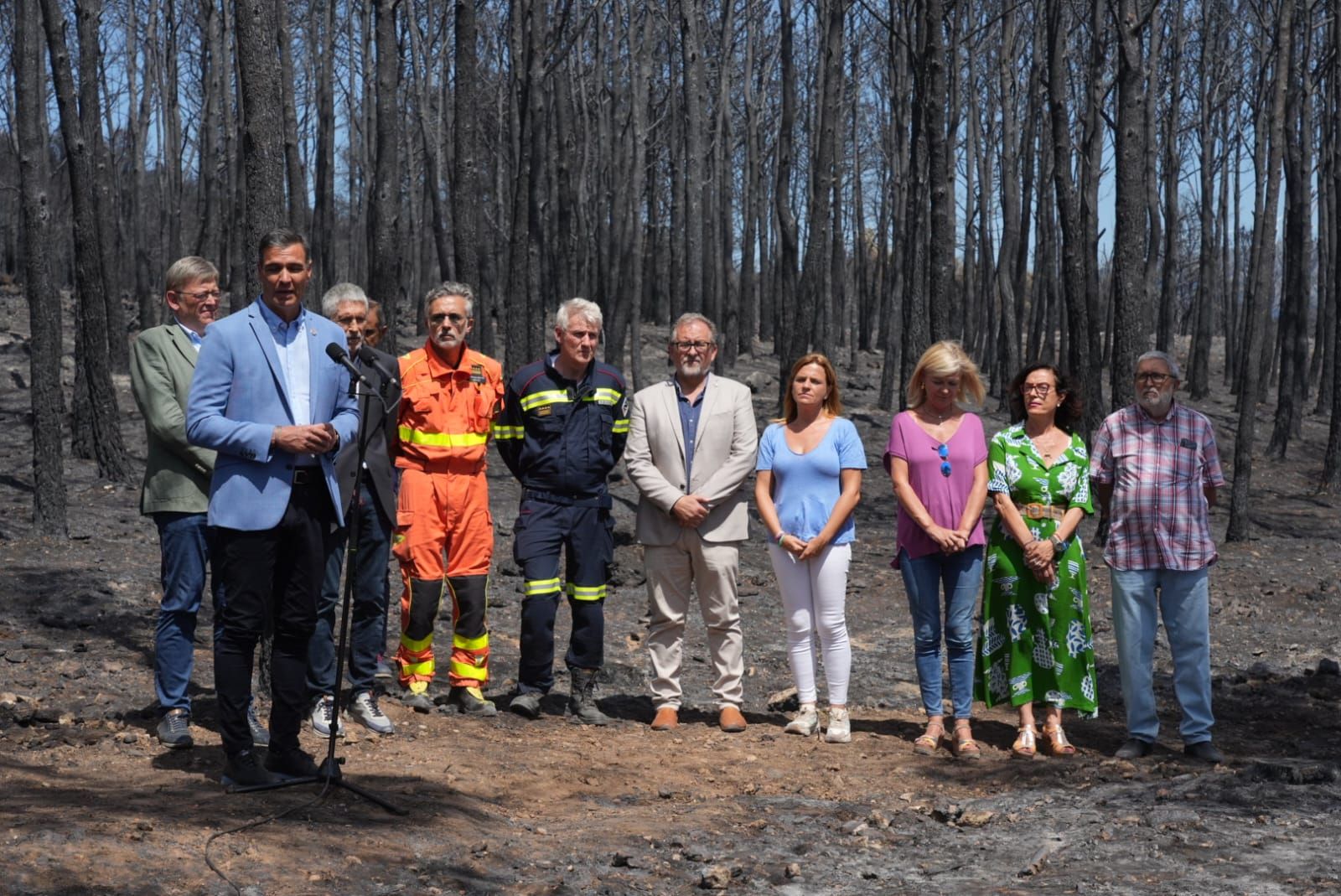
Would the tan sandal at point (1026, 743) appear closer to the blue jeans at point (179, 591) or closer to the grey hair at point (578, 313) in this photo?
the grey hair at point (578, 313)

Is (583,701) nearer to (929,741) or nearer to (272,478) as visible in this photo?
(929,741)

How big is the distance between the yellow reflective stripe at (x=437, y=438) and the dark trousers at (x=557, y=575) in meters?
0.50

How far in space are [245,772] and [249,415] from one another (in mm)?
1325

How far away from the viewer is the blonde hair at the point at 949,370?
6594 mm

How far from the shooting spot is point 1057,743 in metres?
6.61

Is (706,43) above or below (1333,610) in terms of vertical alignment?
above

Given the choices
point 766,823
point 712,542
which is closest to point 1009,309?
point 712,542

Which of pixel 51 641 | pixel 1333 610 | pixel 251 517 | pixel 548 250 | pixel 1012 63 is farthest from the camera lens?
pixel 548 250

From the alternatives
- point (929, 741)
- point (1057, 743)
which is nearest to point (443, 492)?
point (929, 741)

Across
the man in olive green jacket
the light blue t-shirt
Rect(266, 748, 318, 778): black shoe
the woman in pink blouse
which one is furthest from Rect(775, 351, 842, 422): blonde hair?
Rect(266, 748, 318, 778): black shoe

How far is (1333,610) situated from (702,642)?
5218 millimetres

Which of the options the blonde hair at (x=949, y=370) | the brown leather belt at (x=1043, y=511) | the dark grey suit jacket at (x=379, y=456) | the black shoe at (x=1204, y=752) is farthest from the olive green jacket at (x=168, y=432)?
the black shoe at (x=1204, y=752)

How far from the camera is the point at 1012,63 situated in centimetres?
2747

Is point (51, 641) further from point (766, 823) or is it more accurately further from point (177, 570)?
point (766, 823)
